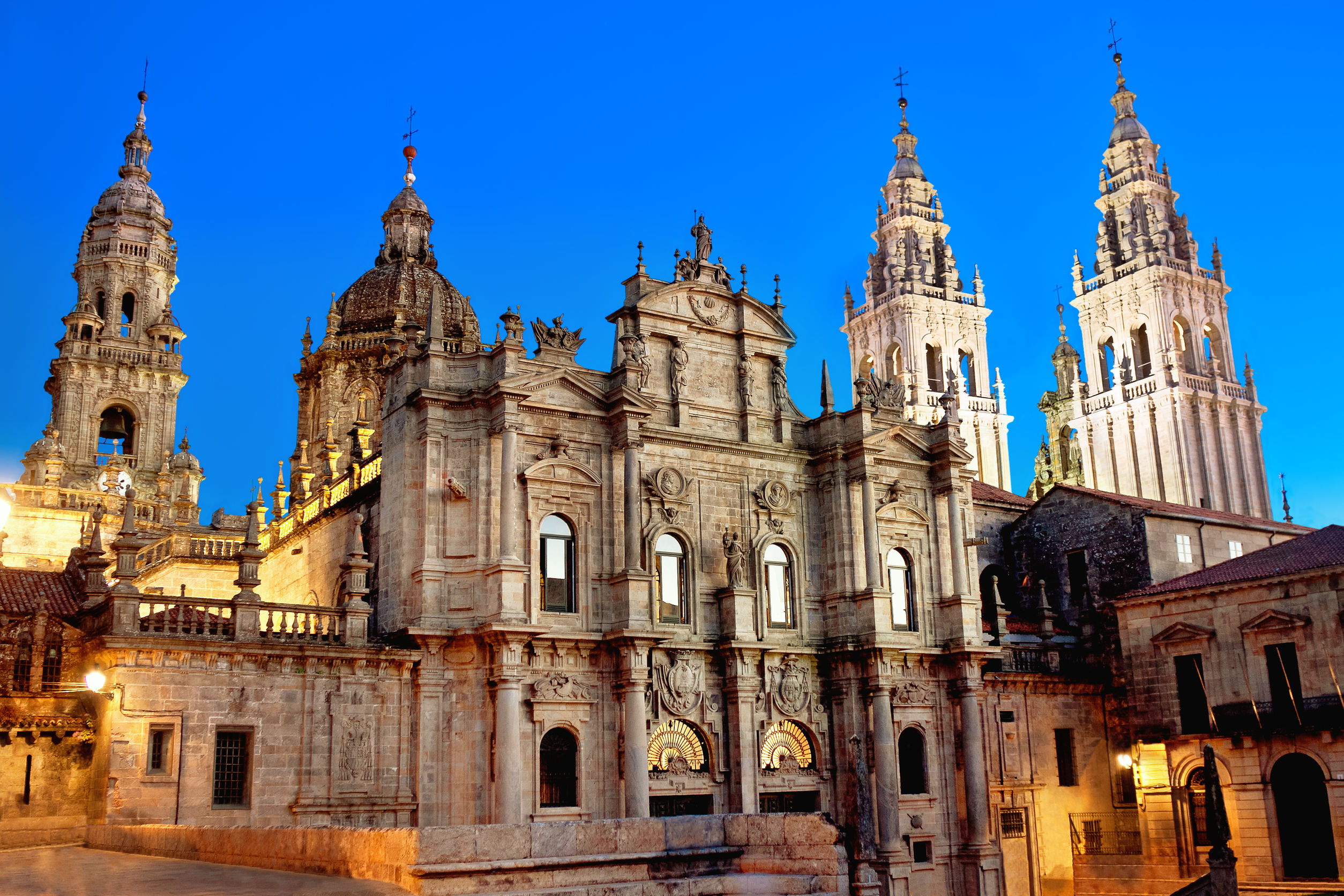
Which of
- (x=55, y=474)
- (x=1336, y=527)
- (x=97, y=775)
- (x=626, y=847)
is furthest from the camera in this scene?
(x=55, y=474)

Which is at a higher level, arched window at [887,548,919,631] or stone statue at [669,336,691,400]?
stone statue at [669,336,691,400]

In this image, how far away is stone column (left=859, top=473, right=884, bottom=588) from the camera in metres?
32.2

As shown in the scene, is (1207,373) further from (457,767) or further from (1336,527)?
(457,767)

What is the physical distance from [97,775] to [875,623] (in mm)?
17755

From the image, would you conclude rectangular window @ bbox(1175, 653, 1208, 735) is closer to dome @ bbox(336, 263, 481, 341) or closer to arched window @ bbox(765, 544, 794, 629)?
arched window @ bbox(765, 544, 794, 629)

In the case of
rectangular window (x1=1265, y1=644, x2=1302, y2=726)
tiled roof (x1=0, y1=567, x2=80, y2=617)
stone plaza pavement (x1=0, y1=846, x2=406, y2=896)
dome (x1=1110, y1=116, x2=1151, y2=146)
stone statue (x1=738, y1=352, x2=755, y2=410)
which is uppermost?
dome (x1=1110, y1=116, x2=1151, y2=146)

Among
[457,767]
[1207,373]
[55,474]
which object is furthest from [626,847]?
[1207,373]

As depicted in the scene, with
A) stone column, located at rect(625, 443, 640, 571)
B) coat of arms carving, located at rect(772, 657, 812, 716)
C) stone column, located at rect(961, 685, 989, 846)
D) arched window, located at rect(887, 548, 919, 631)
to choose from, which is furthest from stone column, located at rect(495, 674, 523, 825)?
stone column, located at rect(961, 685, 989, 846)

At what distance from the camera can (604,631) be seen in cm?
2822

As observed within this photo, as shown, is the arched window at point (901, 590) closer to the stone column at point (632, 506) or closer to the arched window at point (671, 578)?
the arched window at point (671, 578)

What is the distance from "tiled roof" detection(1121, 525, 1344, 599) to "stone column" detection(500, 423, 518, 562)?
18767 millimetres

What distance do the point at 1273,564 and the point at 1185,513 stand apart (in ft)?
22.6

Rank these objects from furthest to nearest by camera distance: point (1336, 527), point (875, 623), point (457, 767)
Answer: point (1336, 527), point (875, 623), point (457, 767)

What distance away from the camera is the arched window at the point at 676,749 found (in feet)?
94.9
